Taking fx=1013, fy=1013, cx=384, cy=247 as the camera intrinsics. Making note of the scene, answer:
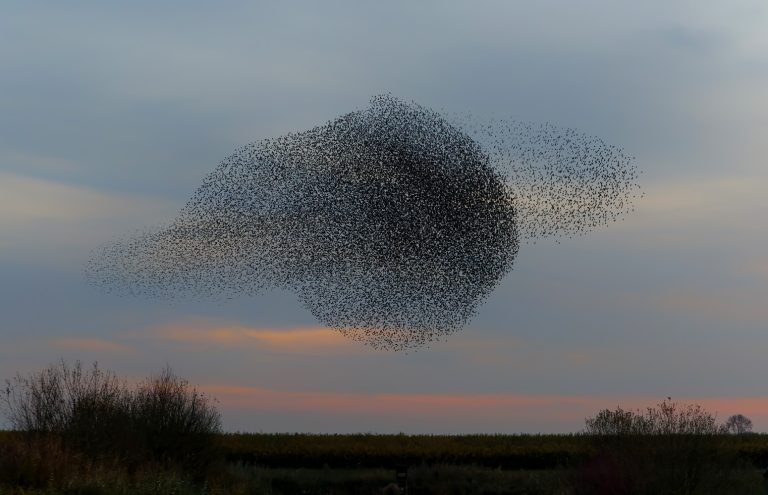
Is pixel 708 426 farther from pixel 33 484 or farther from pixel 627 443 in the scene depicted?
pixel 33 484

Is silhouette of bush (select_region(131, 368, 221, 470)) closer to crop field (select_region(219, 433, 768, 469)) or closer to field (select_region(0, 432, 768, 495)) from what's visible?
field (select_region(0, 432, 768, 495))

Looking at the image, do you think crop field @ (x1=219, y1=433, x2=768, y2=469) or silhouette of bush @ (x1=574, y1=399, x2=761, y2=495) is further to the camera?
crop field @ (x1=219, y1=433, x2=768, y2=469)

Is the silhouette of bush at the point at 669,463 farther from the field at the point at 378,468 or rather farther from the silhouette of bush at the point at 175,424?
the silhouette of bush at the point at 175,424

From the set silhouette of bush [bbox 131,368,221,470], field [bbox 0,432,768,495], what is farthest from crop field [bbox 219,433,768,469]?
silhouette of bush [bbox 131,368,221,470]

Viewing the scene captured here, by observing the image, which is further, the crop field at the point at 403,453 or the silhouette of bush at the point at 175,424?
the crop field at the point at 403,453

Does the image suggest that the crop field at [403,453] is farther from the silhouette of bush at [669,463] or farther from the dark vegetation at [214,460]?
→ the silhouette of bush at [669,463]

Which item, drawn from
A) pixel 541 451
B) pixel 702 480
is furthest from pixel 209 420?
pixel 541 451

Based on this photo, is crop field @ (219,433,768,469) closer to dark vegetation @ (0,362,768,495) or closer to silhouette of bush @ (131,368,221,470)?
dark vegetation @ (0,362,768,495)

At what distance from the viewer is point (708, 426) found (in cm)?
2658

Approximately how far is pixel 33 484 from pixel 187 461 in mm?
8567

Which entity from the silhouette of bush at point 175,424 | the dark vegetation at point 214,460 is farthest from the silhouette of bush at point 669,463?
the silhouette of bush at point 175,424

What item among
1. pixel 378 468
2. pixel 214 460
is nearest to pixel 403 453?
pixel 378 468

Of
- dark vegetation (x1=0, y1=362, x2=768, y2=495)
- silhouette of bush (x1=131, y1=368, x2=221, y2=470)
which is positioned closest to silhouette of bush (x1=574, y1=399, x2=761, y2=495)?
dark vegetation (x1=0, y1=362, x2=768, y2=495)

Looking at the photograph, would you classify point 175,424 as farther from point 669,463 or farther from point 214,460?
point 669,463
